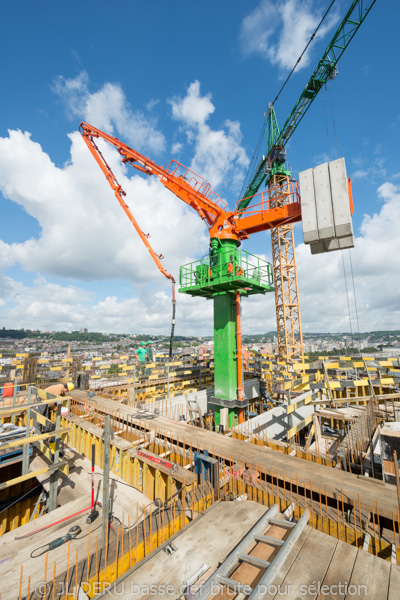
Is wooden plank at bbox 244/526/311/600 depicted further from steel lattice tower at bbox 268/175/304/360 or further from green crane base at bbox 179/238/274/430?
steel lattice tower at bbox 268/175/304/360

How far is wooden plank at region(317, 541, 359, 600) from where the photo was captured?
283 centimetres

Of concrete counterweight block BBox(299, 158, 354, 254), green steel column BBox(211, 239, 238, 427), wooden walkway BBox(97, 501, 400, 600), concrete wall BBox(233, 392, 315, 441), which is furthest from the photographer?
green steel column BBox(211, 239, 238, 427)

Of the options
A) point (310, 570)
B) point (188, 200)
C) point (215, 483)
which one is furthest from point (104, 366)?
point (310, 570)

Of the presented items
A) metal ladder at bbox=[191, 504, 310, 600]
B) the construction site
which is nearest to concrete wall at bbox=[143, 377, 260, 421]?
the construction site

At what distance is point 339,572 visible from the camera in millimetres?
3082

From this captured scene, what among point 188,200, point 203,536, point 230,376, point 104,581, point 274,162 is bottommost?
point 104,581

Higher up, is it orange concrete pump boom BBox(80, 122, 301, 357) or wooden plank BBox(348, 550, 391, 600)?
orange concrete pump boom BBox(80, 122, 301, 357)

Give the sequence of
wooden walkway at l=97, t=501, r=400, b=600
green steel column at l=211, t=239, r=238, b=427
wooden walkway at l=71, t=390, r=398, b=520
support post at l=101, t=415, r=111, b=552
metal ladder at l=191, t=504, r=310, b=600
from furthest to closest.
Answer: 1. green steel column at l=211, t=239, r=238, b=427
2. wooden walkway at l=71, t=390, r=398, b=520
3. support post at l=101, t=415, r=111, b=552
4. wooden walkway at l=97, t=501, r=400, b=600
5. metal ladder at l=191, t=504, r=310, b=600

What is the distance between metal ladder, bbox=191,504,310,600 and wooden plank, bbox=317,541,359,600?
0.46 meters

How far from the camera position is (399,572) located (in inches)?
120

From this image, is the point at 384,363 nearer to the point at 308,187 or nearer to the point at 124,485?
the point at 308,187

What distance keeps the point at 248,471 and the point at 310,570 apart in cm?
252

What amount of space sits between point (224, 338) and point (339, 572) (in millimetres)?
9501

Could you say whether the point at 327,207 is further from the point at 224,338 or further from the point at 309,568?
the point at 309,568
